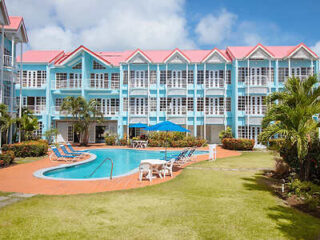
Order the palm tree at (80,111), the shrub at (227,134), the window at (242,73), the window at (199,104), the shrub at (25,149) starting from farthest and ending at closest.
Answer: the window at (199,104) → the window at (242,73) → the shrub at (227,134) → the palm tree at (80,111) → the shrub at (25,149)

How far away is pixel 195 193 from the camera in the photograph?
285 inches

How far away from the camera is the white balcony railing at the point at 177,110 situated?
27281mm

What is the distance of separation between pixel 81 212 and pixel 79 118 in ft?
65.4

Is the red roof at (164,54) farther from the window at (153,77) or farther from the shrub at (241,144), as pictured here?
the shrub at (241,144)

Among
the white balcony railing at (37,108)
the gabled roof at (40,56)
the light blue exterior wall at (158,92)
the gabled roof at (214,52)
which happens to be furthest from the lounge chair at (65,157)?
the gabled roof at (214,52)

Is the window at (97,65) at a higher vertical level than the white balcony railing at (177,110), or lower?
higher

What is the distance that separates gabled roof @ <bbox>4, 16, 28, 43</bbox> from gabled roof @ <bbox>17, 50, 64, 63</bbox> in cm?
747

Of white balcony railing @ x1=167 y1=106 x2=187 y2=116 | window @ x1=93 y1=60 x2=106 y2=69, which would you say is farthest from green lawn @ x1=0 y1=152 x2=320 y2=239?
window @ x1=93 y1=60 x2=106 y2=69

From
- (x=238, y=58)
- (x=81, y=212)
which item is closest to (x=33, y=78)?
(x=238, y=58)

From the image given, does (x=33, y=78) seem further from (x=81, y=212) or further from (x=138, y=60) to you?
(x=81, y=212)

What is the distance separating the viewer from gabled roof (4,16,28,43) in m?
18.7

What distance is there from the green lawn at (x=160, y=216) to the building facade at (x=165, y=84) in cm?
1994

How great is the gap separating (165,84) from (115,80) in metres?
6.05

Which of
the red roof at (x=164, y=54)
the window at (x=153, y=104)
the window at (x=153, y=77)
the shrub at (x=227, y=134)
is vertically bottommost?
the shrub at (x=227, y=134)
